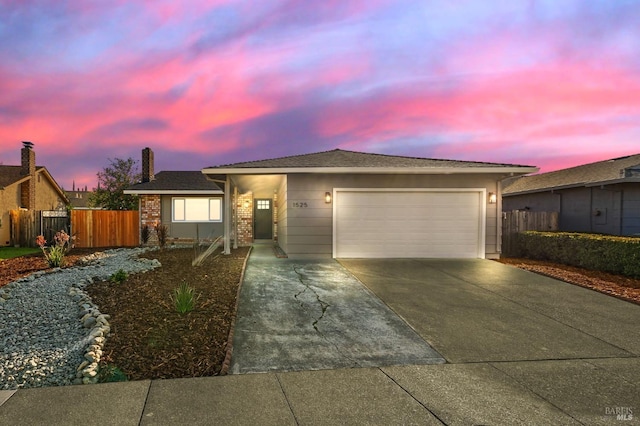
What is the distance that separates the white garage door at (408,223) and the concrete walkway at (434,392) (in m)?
5.88

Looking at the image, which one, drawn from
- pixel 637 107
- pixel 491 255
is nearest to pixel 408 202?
pixel 491 255

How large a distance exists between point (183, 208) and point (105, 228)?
11.8 ft

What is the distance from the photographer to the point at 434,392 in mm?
2760

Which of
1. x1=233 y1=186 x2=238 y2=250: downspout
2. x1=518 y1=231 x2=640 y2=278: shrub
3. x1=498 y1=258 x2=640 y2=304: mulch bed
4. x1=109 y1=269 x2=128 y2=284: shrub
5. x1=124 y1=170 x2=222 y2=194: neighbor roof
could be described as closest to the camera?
x1=109 y1=269 x2=128 y2=284: shrub

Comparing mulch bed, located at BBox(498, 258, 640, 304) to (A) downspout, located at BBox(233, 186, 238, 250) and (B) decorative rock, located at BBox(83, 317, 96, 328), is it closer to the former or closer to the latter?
(B) decorative rock, located at BBox(83, 317, 96, 328)

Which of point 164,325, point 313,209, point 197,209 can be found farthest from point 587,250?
point 197,209

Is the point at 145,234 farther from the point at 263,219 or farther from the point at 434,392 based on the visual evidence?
the point at 434,392

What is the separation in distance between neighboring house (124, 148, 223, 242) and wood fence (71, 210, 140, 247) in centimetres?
64

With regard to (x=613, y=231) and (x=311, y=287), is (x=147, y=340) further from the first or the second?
(x=613, y=231)

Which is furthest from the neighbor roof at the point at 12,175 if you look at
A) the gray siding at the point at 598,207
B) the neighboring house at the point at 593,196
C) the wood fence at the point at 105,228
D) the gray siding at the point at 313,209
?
the gray siding at the point at 598,207

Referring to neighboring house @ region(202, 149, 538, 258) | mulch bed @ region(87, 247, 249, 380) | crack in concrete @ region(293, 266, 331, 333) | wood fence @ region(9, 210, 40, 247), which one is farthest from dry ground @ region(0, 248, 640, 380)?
wood fence @ region(9, 210, 40, 247)

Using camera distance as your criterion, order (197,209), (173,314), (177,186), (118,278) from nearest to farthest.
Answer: (173,314), (118,278), (177,186), (197,209)

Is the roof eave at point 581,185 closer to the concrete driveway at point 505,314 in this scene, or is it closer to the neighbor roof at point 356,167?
the neighbor roof at point 356,167

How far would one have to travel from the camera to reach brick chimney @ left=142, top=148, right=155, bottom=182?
1723 centimetres
